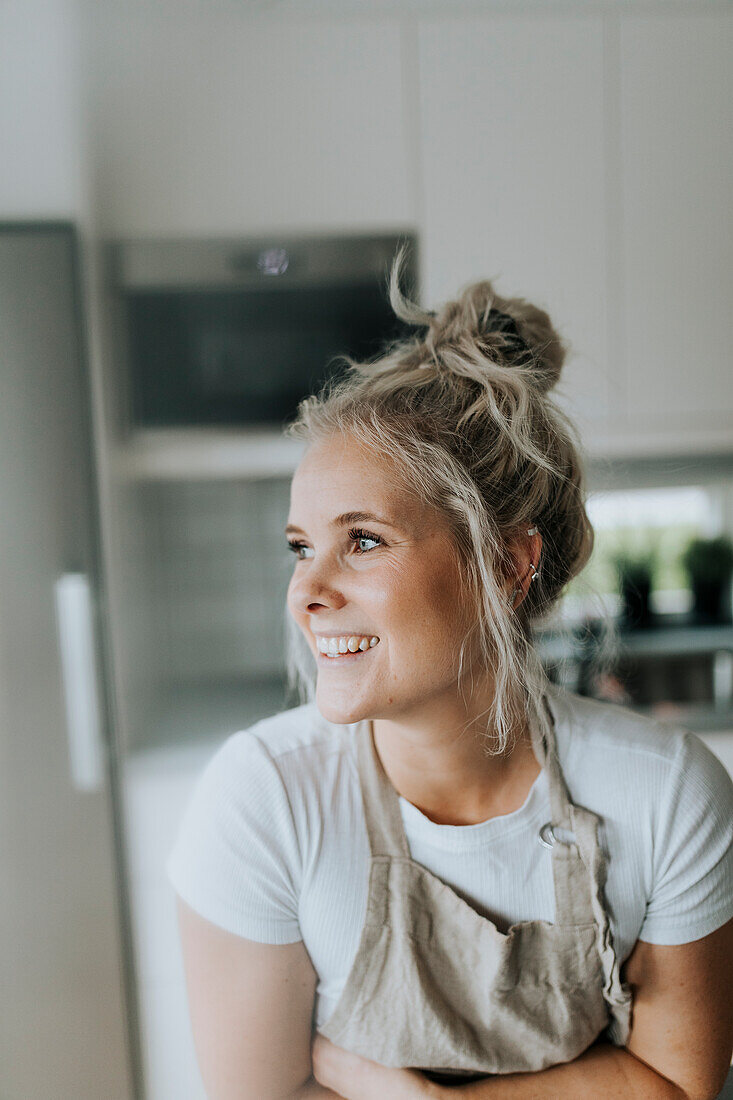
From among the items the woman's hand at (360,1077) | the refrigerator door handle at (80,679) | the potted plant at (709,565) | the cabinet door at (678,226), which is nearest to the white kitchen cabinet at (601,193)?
the cabinet door at (678,226)

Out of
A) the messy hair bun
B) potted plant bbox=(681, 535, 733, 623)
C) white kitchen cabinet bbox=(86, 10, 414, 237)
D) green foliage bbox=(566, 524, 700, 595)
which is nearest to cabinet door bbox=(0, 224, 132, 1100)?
white kitchen cabinet bbox=(86, 10, 414, 237)

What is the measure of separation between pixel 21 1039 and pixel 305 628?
1.60ft

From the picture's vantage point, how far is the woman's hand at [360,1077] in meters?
0.55

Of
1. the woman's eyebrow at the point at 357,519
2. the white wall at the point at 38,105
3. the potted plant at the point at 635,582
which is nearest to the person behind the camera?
the woman's eyebrow at the point at 357,519

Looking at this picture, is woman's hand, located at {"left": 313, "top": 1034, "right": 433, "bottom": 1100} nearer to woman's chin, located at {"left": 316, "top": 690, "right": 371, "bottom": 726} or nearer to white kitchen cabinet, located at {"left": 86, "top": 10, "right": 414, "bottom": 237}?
woman's chin, located at {"left": 316, "top": 690, "right": 371, "bottom": 726}

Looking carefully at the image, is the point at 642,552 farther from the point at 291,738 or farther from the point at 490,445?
the point at 291,738

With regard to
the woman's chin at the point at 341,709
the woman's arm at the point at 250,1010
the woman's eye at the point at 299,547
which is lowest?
the woman's arm at the point at 250,1010

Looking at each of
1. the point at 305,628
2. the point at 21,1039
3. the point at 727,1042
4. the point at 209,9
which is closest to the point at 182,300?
the point at 209,9

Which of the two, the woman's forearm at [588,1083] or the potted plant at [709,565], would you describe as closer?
the woman's forearm at [588,1083]

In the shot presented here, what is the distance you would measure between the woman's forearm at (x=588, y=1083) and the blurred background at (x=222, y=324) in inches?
10.3

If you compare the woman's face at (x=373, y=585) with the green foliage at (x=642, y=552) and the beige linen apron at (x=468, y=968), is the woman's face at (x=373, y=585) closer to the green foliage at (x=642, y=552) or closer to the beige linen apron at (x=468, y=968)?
the beige linen apron at (x=468, y=968)

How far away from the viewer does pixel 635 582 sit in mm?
773

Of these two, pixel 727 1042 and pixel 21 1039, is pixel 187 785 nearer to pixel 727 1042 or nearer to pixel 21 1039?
pixel 21 1039

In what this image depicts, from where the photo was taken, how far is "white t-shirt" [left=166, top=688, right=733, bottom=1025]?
0.54 meters
